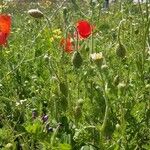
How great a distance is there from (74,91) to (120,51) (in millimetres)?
377

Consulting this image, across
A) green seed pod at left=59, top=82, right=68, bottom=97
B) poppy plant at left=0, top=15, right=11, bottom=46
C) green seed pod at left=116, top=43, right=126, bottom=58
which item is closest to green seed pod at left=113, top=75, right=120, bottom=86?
green seed pod at left=116, top=43, right=126, bottom=58

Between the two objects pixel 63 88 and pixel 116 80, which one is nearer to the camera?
pixel 63 88

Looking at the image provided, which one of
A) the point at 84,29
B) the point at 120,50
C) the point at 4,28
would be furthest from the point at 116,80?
the point at 4,28

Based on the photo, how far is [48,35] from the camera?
110 inches

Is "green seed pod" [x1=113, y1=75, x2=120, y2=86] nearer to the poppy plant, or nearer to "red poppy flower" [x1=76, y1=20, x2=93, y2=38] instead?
"red poppy flower" [x1=76, y1=20, x2=93, y2=38]

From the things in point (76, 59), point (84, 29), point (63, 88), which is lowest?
point (63, 88)

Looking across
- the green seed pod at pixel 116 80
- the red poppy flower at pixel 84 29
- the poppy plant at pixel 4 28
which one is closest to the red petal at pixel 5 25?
the poppy plant at pixel 4 28

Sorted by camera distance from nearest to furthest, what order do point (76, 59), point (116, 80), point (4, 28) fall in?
point (76, 59) < point (116, 80) < point (4, 28)

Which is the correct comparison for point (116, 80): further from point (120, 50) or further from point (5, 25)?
point (5, 25)

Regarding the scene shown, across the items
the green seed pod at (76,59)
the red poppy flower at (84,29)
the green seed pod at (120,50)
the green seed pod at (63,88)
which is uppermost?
the red poppy flower at (84,29)

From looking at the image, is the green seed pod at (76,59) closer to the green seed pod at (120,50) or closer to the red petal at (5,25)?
the green seed pod at (120,50)

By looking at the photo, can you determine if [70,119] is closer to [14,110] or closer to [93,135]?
[93,135]

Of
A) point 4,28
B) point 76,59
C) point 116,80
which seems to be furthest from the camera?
point 4,28

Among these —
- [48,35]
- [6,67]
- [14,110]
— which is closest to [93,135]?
[14,110]
